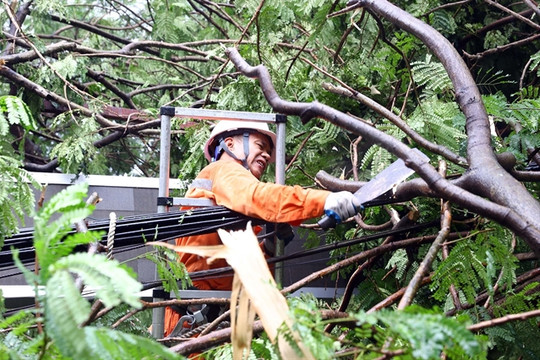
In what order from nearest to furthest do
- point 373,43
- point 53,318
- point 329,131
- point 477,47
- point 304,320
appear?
point 53,318 → point 304,320 → point 329,131 → point 373,43 → point 477,47

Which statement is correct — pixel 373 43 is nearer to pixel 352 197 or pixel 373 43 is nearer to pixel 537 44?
pixel 537 44

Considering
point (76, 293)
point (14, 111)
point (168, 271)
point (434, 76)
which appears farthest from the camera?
point (434, 76)

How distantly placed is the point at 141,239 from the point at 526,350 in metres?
1.61

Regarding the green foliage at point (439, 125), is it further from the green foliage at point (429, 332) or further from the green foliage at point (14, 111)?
the green foliage at point (429, 332)

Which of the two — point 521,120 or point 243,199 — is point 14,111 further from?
point 521,120

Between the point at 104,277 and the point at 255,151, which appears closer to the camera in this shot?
the point at 104,277

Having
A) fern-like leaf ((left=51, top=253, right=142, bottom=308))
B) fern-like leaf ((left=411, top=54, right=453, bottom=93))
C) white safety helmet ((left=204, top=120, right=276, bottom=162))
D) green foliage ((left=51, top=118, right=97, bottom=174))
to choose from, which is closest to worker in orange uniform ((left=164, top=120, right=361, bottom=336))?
white safety helmet ((left=204, top=120, right=276, bottom=162))

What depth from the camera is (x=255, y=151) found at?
14.2ft

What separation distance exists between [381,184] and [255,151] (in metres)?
1.18

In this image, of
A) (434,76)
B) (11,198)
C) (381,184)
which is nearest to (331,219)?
(381,184)

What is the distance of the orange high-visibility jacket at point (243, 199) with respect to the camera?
11.7 ft

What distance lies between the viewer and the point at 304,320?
154cm

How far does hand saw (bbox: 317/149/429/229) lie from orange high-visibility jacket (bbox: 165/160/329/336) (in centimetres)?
10

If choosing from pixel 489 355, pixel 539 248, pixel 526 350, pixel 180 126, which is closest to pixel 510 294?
pixel 526 350
